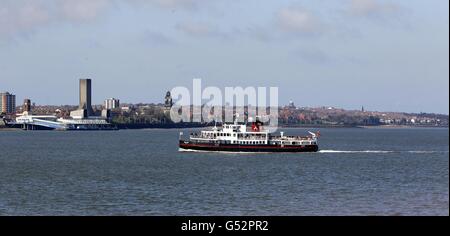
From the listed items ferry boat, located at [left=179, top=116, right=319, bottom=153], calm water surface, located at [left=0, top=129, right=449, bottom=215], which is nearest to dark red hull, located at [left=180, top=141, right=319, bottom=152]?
ferry boat, located at [left=179, top=116, right=319, bottom=153]

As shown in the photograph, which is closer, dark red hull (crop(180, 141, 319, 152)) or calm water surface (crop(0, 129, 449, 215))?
calm water surface (crop(0, 129, 449, 215))

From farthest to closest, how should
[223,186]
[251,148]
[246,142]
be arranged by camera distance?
[246,142] → [251,148] → [223,186]

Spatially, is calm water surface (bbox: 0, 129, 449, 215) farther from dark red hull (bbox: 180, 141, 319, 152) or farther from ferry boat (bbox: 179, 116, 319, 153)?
ferry boat (bbox: 179, 116, 319, 153)

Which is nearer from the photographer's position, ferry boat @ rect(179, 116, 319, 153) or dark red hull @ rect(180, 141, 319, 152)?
dark red hull @ rect(180, 141, 319, 152)

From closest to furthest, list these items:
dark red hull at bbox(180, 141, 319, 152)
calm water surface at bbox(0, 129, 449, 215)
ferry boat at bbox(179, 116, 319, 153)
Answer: calm water surface at bbox(0, 129, 449, 215) < dark red hull at bbox(180, 141, 319, 152) < ferry boat at bbox(179, 116, 319, 153)

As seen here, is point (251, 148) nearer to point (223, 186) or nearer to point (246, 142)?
point (246, 142)

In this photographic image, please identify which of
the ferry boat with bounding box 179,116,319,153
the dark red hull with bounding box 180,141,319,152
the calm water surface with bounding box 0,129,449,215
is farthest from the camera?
the ferry boat with bounding box 179,116,319,153

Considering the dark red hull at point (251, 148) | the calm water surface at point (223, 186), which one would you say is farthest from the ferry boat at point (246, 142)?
the calm water surface at point (223, 186)

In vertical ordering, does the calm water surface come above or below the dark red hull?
below

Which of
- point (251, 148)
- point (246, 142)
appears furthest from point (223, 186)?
point (246, 142)

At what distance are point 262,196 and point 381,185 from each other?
1317cm

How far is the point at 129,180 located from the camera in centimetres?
6475
